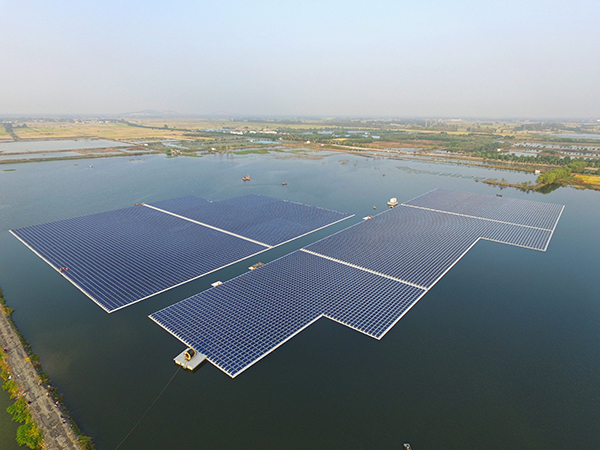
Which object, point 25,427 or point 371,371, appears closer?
point 25,427

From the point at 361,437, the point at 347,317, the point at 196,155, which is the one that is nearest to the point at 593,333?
the point at 347,317

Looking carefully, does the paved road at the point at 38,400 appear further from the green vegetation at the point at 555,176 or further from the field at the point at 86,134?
the field at the point at 86,134

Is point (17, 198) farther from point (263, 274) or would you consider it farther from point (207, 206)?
point (263, 274)

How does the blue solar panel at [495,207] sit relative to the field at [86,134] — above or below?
below

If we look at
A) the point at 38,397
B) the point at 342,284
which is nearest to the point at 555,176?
the point at 342,284

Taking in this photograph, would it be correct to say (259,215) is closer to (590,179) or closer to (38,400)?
(38,400)

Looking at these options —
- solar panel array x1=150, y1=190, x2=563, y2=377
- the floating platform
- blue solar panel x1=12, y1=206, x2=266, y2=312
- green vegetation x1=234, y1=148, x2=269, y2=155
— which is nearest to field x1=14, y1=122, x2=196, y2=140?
green vegetation x1=234, y1=148, x2=269, y2=155

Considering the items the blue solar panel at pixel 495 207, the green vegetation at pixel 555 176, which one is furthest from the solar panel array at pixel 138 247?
the green vegetation at pixel 555 176
